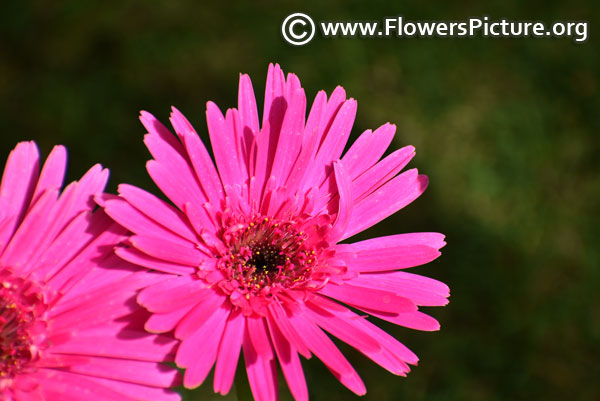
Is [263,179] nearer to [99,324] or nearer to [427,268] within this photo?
[99,324]

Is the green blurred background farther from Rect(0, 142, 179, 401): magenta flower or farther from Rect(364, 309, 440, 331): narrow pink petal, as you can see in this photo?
Rect(0, 142, 179, 401): magenta flower

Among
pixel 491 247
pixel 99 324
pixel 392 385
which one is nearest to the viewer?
pixel 99 324

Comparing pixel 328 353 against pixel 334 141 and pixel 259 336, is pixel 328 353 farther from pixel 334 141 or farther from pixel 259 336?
pixel 334 141

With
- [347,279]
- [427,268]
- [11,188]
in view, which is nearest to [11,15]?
[427,268]

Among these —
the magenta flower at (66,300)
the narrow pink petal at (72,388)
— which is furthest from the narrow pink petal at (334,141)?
the narrow pink petal at (72,388)

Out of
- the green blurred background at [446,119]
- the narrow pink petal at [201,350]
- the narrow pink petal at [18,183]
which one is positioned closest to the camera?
the narrow pink petal at [201,350]

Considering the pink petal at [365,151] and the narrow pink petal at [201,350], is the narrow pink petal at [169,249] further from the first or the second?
the pink petal at [365,151]

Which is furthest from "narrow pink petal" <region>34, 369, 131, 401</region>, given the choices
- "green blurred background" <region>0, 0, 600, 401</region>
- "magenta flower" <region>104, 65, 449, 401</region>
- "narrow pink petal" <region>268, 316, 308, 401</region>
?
"green blurred background" <region>0, 0, 600, 401</region>

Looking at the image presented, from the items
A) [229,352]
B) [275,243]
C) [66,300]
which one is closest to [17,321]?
[66,300]
